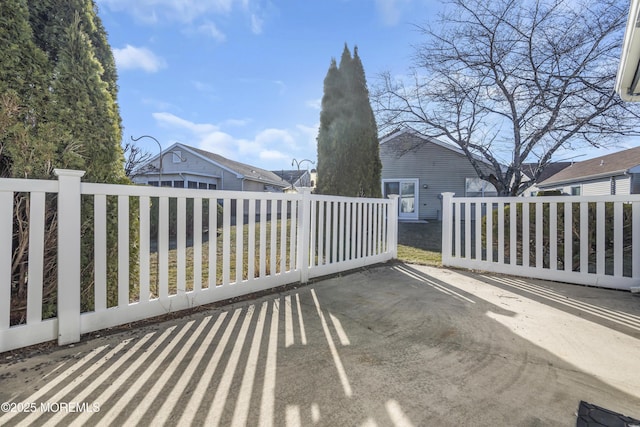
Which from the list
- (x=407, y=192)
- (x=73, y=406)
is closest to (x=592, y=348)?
(x=73, y=406)

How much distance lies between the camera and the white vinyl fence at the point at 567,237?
3.58 m

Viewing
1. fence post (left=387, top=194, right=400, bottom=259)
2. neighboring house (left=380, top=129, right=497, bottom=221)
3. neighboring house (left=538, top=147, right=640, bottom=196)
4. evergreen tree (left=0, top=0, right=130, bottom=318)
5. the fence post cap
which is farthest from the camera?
neighboring house (left=380, top=129, right=497, bottom=221)

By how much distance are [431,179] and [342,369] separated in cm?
1337

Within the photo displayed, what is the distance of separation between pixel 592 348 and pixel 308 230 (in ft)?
9.30

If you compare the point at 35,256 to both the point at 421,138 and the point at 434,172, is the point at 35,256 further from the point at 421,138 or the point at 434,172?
the point at 434,172

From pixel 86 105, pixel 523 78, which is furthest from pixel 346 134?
pixel 523 78

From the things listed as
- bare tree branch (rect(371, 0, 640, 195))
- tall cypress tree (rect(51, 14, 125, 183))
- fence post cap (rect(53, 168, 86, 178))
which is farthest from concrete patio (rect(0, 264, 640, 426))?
bare tree branch (rect(371, 0, 640, 195))

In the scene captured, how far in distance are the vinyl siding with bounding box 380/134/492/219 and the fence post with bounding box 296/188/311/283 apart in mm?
10453

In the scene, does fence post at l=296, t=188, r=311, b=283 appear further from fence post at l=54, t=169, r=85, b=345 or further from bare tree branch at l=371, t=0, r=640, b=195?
bare tree branch at l=371, t=0, r=640, b=195

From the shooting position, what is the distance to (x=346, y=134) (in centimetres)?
543

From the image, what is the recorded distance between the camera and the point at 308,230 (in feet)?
12.7

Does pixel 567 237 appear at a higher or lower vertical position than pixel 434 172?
lower

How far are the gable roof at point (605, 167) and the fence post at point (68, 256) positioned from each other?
1742 cm

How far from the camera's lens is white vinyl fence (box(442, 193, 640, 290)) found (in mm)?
3584
